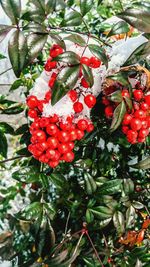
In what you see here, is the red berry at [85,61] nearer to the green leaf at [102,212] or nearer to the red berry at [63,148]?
the red berry at [63,148]

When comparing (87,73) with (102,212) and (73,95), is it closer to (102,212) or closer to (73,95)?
(73,95)

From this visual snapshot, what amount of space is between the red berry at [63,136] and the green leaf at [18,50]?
0.65ft

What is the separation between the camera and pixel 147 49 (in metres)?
A: 0.73

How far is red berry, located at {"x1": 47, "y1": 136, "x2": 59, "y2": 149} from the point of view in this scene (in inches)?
32.2

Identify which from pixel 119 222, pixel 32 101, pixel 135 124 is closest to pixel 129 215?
pixel 119 222

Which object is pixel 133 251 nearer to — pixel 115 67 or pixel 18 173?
pixel 18 173

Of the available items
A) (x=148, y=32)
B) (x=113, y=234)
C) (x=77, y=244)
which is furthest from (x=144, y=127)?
(x=113, y=234)

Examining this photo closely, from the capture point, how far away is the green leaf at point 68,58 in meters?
0.68

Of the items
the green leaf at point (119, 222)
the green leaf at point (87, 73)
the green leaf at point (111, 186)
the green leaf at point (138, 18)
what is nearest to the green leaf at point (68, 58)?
the green leaf at point (87, 73)

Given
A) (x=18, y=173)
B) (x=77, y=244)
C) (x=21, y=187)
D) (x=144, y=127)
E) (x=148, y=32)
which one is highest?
(x=148, y=32)

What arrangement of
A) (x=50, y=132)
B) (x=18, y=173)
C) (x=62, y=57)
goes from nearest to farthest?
(x=62, y=57) → (x=50, y=132) → (x=18, y=173)

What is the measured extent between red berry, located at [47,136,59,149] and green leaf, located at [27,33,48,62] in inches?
8.2

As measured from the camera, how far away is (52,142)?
2.68 ft

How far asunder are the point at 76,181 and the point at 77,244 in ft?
0.81
